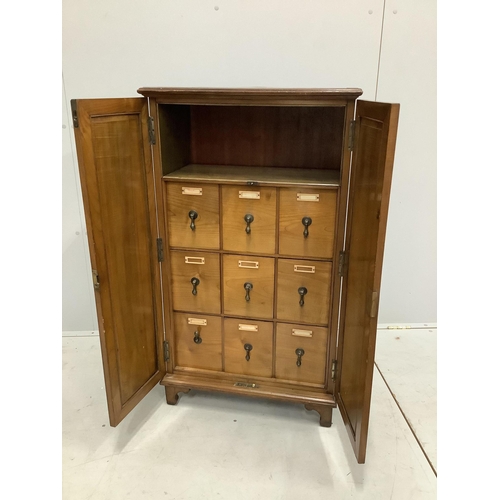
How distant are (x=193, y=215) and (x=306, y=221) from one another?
1.47 feet

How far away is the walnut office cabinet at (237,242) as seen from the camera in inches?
57.4

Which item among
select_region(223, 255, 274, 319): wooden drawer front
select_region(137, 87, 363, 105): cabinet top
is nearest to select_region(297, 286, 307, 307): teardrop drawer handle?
select_region(223, 255, 274, 319): wooden drawer front

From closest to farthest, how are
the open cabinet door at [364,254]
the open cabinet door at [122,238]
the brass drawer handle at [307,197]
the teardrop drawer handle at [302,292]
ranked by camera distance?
the open cabinet door at [364,254] < the open cabinet door at [122,238] < the brass drawer handle at [307,197] < the teardrop drawer handle at [302,292]

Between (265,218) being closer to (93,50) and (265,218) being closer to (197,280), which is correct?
(197,280)

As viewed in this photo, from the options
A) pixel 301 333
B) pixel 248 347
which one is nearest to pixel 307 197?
pixel 301 333

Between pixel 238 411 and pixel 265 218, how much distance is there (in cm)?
93

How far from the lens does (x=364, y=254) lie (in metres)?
1.43

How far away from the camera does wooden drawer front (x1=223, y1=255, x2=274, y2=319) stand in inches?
69.4

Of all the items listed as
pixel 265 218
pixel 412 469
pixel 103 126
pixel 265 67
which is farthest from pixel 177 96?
pixel 412 469

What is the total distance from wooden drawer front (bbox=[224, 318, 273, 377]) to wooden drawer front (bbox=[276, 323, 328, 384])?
0.04 m

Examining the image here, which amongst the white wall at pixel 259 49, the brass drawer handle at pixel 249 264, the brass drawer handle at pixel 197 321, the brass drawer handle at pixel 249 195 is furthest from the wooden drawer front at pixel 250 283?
the white wall at pixel 259 49

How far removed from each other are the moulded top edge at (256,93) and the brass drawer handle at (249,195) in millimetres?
347

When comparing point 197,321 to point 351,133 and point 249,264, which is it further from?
point 351,133

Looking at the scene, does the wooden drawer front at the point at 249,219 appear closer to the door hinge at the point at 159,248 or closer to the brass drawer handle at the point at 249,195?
the brass drawer handle at the point at 249,195
